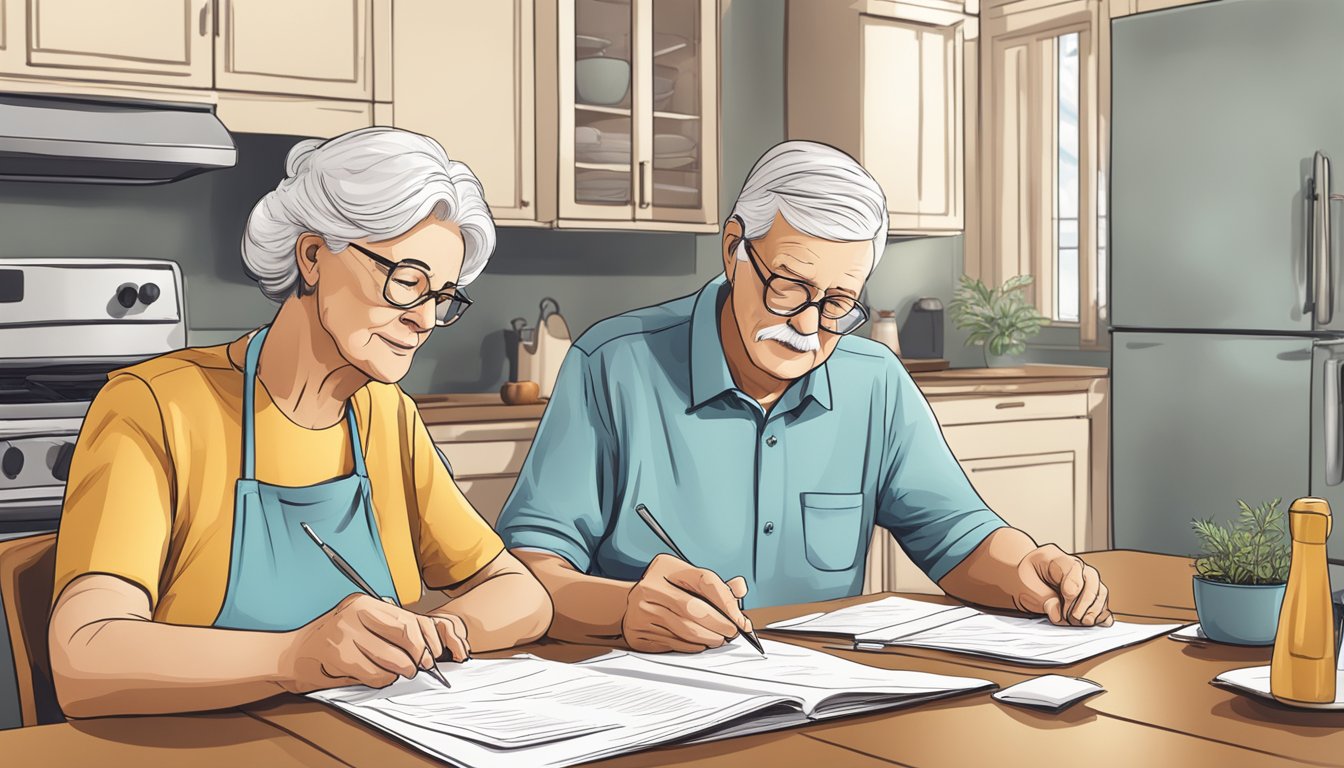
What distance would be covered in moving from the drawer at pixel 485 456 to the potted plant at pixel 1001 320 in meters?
1.82

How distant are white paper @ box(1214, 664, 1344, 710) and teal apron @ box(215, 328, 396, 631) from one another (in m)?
0.90

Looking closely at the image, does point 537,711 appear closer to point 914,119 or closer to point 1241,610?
point 1241,610

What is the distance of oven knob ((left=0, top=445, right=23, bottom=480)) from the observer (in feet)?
8.88

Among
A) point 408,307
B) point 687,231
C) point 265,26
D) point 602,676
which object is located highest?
point 265,26

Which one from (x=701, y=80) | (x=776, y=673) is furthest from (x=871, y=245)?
(x=701, y=80)

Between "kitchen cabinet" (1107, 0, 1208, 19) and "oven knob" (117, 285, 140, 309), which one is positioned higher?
"kitchen cabinet" (1107, 0, 1208, 19)

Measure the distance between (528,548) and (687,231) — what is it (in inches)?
81.6

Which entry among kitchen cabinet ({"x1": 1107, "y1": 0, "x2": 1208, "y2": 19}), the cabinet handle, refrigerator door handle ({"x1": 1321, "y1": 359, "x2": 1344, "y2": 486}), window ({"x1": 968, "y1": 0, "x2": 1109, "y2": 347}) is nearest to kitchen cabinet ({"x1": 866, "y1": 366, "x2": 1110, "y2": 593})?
window ({"x1": 968, "y1": 0, "x2": 1109, "y2": 347})

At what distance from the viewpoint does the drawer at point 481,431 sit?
9.87 ft

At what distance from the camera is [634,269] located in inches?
153

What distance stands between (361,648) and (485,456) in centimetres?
199

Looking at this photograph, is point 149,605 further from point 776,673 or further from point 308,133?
point 308,133

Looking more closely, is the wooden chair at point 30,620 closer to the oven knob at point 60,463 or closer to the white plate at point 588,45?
the oven knob at point 60,463

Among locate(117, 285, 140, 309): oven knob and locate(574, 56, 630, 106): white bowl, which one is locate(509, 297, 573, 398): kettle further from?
locate(117, 285, 140, 309): oven knob
